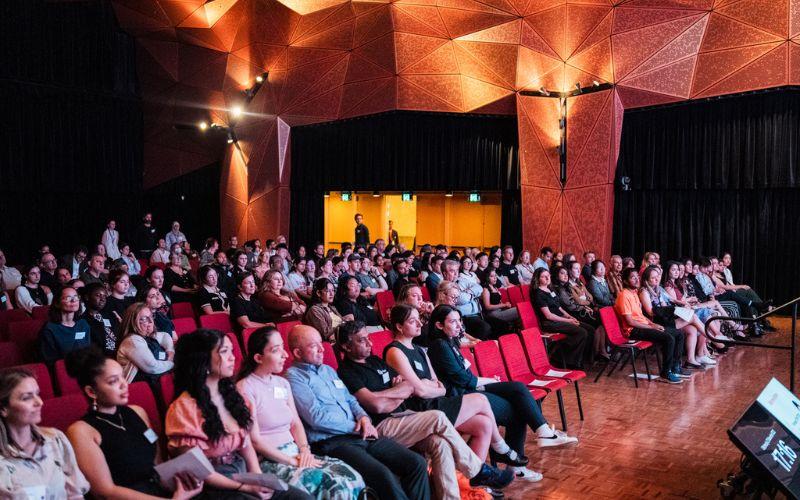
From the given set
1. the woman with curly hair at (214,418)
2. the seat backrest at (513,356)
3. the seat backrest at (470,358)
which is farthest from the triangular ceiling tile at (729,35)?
the woman with curly hair at (214,418)

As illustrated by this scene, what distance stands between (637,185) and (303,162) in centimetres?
716

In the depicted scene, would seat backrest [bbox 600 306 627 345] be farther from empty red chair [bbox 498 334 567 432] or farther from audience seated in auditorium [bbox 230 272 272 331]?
audience seated in auditorium [bbox 230 272 272 331]

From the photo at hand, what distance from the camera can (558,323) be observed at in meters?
7.94

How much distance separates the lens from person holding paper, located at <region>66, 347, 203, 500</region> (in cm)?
287

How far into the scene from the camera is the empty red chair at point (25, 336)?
548 cm

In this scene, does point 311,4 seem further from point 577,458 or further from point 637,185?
point 577,458

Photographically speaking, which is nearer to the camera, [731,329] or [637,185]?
[731,329]

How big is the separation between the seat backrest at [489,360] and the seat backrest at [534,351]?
0.40 m

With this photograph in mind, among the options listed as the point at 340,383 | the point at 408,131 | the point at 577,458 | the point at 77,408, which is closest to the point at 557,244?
the point at 408,131

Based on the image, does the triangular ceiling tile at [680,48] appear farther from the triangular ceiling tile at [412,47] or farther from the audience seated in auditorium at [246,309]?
the audience seated in auditorium at [246,309]

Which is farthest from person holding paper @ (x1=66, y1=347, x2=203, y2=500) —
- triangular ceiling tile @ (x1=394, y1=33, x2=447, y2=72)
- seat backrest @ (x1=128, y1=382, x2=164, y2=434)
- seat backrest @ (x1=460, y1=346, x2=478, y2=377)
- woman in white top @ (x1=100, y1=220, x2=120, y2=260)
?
triangular ceiling tile @ (x1=394, y1=33, x2=447, y2=72)

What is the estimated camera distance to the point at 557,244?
43.9 ft

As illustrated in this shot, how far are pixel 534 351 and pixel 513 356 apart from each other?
0.37 meters

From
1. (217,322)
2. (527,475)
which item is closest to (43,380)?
(217,322)
